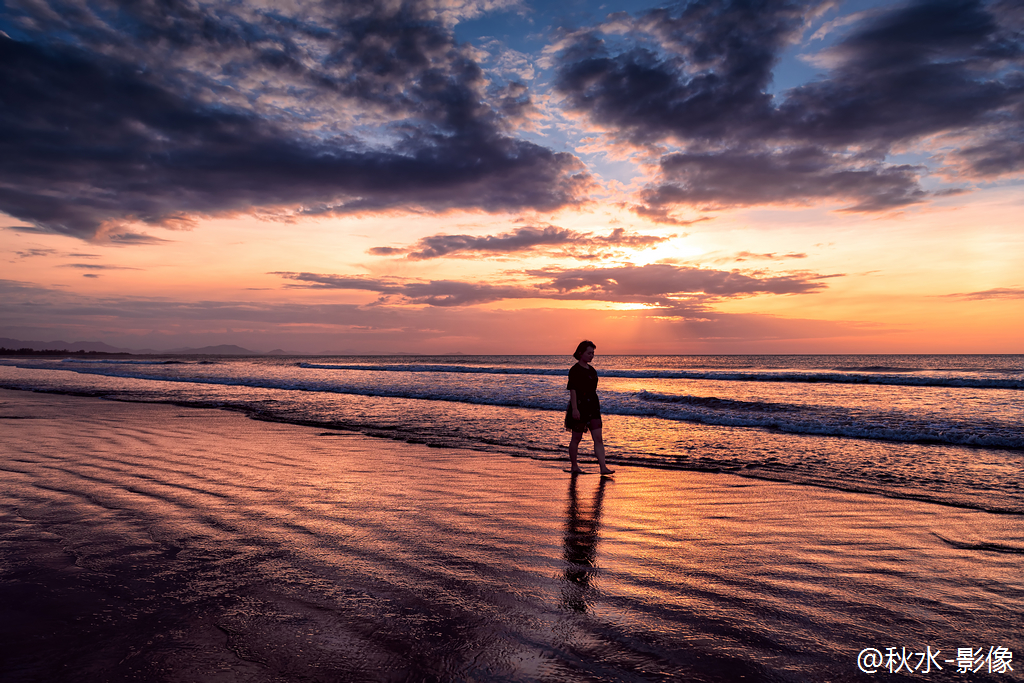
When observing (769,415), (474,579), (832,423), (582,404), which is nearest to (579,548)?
(474,579)

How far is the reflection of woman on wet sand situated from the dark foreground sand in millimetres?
30

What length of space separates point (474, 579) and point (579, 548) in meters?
1.31

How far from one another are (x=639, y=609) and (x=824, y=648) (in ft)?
3.76

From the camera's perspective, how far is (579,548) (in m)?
5.00

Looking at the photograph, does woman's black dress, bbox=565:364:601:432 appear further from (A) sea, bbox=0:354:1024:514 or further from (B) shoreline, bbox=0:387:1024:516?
(A) sea, bbox=0:354:1024:514

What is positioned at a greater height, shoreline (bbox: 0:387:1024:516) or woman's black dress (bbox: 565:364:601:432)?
woman's black dress (bbox: 565:364:601:432)

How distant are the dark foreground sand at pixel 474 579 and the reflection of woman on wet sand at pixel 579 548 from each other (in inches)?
1.2

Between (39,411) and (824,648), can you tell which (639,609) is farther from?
(39,411)

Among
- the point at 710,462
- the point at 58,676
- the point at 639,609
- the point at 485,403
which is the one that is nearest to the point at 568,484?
the point at 710,462

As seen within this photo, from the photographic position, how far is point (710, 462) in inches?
399

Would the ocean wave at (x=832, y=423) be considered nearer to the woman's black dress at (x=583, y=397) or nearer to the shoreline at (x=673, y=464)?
the shoreline at (x=673, y=464)

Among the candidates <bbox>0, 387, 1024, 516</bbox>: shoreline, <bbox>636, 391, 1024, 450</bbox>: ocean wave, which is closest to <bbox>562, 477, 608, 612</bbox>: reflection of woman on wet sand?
<bbox>0, 387, 1024, 516</bbox>: shoreline

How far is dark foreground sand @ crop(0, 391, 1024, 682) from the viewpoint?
9.79 ft

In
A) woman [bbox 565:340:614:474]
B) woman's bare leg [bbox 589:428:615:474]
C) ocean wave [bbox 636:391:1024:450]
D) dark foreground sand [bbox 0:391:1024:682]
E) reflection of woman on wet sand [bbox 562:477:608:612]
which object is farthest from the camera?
ocean wave [bbox 636:391:1024:450]
